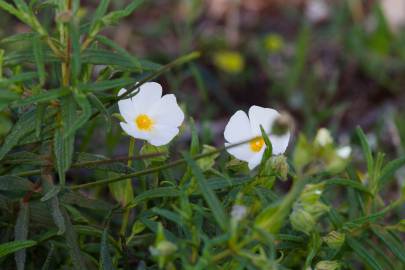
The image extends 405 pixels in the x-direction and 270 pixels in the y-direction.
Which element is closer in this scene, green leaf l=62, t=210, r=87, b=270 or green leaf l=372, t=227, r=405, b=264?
green leaf l=62, t=210, r=87, b=270

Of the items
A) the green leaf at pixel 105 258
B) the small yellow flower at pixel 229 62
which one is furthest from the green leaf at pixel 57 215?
the small yellow flower at pixel 229 62

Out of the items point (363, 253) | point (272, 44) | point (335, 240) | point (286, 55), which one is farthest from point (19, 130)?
point (286, 55)

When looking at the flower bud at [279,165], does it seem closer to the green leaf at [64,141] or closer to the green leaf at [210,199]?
the green leaf at [210,199]

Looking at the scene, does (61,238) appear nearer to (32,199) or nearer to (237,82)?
(32,199)

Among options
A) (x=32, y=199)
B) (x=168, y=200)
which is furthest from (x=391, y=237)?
(x=32, y=199)

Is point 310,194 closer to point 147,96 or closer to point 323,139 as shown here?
point 323,139

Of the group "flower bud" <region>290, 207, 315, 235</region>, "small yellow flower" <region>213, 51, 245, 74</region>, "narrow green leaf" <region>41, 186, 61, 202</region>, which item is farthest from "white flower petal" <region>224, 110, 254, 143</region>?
"small yellow flower" <region>213, 51, 245, 74</region>

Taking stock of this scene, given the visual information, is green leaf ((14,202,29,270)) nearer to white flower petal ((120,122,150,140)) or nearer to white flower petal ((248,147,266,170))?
white flower petal ((120,122,150,140))
